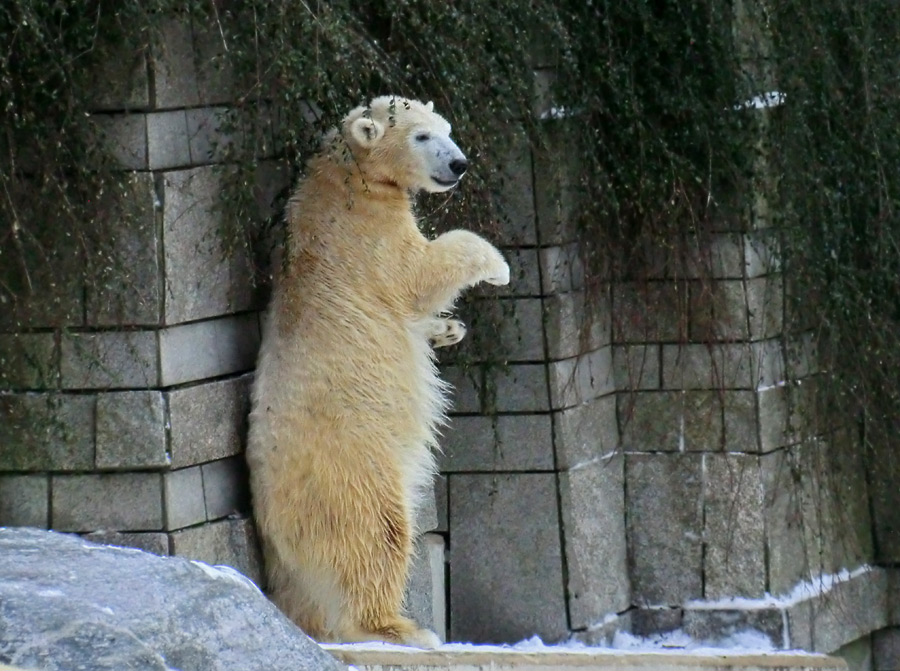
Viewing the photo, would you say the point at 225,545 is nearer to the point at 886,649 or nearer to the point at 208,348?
the point at 208,348

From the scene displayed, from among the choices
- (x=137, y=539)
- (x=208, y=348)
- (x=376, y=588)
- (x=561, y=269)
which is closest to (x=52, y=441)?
(x=137, y=539)

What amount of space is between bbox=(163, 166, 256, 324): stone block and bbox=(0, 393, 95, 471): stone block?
0.32m

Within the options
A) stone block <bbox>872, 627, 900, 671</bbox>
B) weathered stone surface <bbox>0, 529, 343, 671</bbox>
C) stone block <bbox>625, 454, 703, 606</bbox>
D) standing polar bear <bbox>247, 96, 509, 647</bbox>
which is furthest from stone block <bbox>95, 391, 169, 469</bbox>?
stone block <bbox>872, 627, 900, 671</bbox>

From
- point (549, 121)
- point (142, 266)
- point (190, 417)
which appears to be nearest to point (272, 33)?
point (142, 266)

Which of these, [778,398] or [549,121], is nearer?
[549,121]

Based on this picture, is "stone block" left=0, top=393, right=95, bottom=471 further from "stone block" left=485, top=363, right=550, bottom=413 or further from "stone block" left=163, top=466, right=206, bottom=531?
"stone block" left=485, top=363, right=550, bottom=413

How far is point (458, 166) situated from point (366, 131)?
0.26 m

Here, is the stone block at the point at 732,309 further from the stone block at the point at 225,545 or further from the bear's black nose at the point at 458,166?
the stone block at the point at 225,545

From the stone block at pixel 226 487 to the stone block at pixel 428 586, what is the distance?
A: 1.92 feet

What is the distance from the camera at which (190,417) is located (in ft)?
12.9

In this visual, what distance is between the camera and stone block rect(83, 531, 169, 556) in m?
3.86

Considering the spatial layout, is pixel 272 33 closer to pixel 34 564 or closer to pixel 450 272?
pixel 450 272

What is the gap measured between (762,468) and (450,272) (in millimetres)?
1622

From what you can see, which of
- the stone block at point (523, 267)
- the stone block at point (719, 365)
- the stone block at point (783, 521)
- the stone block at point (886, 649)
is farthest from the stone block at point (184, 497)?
the stone block at point (886, 649)
